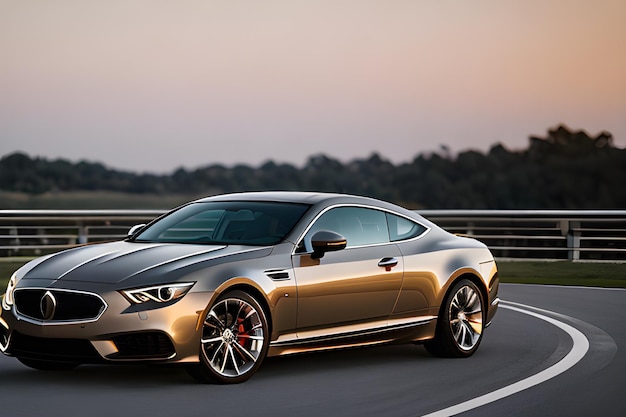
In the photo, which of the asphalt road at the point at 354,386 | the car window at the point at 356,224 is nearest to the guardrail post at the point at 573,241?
the asphalt road at the point at 354,386

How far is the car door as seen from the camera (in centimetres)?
1073

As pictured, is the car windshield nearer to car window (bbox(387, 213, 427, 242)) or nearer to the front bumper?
car window (bbox(387, 213, 427, 242))

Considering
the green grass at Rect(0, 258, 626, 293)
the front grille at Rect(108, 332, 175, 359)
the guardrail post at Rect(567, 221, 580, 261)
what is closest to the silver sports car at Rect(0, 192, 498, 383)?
the front grille at Rect(108, 332, 175, 359)

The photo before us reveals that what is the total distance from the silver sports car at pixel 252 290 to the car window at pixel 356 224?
12 mm

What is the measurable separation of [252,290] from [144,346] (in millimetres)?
1014

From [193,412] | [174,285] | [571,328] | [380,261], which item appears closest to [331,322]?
[380,261]

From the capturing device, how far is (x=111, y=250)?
10.8 m

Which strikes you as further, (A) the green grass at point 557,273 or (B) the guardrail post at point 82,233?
(B) the guardrail post at point 82,233

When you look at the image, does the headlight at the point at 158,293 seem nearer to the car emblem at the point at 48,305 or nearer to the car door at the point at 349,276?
the car emblem at the point at 48,305

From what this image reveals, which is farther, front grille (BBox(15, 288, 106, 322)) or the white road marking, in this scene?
front grille (BBox(15, 288, 106, 322))

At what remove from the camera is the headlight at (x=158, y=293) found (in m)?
9.75

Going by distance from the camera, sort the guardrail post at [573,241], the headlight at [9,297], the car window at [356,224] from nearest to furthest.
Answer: the headlight at [9,297], the car window at [356,224], the guardrail post at [573,241]

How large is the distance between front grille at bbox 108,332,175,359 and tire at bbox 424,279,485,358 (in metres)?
3.06

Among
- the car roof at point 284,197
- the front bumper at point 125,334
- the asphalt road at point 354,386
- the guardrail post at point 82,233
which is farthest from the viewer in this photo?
the guardrail post at point 82,233
